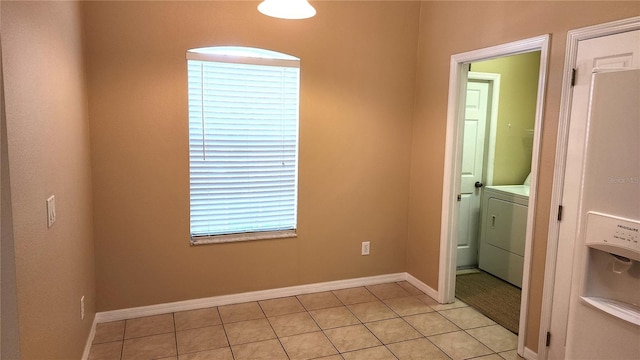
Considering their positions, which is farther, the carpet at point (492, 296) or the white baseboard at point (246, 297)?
the carpet at point (492, 296)

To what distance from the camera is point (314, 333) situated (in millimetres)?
3049

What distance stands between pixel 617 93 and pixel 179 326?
299 centimetres

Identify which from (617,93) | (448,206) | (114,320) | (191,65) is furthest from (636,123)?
(114,320)

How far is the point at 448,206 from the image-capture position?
3.46 meters

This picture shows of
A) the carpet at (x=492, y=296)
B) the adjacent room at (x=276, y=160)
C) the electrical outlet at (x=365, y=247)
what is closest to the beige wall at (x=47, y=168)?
the adjacent room at (x=276, y=160)

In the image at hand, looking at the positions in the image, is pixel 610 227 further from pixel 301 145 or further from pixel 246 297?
pixel 246 297

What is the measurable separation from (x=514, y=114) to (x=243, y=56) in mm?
2880

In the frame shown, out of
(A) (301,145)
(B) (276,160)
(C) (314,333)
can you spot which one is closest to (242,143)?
(B) (276,160)

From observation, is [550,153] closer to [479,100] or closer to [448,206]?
[448,206]

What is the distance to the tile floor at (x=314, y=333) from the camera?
2.79 meters

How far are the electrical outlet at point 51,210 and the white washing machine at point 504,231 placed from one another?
3635mm

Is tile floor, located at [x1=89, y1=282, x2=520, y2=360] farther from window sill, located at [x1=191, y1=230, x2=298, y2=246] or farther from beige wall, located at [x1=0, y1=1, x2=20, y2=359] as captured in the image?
beige wall, located at [x1=0, y1=1, x2=20, y2=359]

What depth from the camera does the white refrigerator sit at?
1.36m

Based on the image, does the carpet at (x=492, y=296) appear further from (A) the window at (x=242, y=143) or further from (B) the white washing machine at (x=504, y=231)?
(A) the window at (x=242, y=143)
